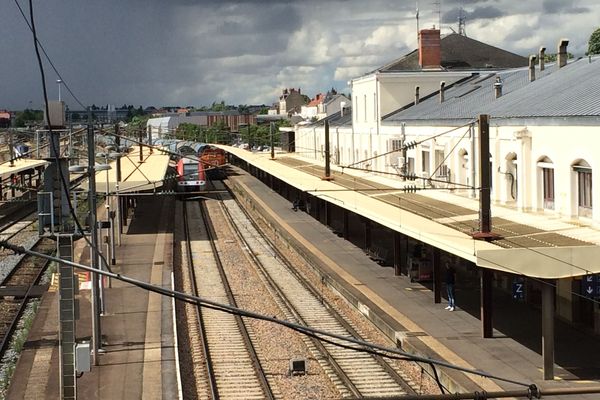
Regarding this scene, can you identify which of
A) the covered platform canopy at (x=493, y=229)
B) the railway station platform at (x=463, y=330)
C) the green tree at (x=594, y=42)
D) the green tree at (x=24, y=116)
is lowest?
the railway station platform at (x=463, y=330)

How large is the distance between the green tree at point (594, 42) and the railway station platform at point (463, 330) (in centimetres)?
4684

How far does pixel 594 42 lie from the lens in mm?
72500

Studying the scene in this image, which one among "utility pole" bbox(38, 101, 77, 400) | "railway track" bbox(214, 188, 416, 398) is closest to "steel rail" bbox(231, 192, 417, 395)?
"railway track" bbox(214, 188, 416, 398)

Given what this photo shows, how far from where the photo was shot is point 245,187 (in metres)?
68.1

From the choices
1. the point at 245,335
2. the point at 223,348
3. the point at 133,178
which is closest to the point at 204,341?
the point at 223,348

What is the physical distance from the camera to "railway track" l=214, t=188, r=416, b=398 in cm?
1591

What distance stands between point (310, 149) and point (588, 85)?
43906mm

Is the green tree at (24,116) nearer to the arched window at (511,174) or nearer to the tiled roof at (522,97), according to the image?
the tiled roof at (522,97)

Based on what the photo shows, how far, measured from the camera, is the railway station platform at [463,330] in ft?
51.4

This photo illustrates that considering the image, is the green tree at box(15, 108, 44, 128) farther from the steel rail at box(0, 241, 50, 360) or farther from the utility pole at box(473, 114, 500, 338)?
the utility pole at box(473, 114, 500, 338)

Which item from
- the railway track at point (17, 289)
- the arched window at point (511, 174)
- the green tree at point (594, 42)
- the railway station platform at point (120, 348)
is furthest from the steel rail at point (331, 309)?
the green tree at point (594, 42)

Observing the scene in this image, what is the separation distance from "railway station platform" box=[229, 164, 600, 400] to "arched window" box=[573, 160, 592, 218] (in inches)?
105

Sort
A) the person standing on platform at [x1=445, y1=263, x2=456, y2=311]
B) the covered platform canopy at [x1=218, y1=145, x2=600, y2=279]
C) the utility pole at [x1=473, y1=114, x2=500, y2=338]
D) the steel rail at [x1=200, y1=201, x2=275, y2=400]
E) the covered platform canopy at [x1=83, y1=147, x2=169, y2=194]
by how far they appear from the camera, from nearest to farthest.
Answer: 1. the covered platform canopy at [x1=218, y1=145, x2=600, y2=279]
2. the steel rail at [x1=200, y1=201, x2=275, y2=400]
3. the utility pole at [x1=473, y1=114, x2=500, y2=338]
4. the person standing on platform at [x1=445, y1=263, x2=456, y2=311]
5. the covered platform canopy at [x1=83, y1=147, x2=169, y2=194]

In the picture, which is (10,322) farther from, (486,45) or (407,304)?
(486,45)
